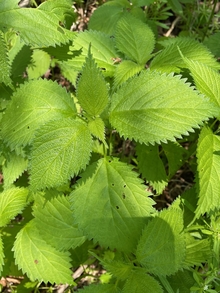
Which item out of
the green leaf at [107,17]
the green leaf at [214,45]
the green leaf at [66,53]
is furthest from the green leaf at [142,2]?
the green leaf at [66,53]

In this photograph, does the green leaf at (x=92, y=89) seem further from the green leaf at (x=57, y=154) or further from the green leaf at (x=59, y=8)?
the green leaf at (x=59, y=8)

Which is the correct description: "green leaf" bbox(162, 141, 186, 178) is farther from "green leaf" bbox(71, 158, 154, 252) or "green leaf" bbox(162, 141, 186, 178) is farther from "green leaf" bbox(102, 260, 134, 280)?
"green leaf" bbox(102, 260, 134, 280)

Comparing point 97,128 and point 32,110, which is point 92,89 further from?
point 32,110

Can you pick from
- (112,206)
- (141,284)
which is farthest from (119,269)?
(112,206)

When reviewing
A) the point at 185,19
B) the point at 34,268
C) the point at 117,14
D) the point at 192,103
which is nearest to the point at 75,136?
the point at 192,103

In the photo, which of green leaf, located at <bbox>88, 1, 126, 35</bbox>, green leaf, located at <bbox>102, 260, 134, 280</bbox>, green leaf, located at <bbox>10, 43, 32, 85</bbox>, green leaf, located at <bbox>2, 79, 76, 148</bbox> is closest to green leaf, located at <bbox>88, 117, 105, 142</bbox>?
green leaf, located at <bbox>2, 79, 76, 148</bbox>
